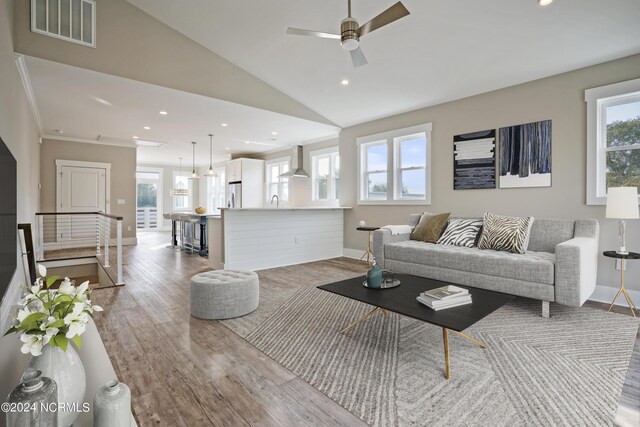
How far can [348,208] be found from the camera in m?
6.43

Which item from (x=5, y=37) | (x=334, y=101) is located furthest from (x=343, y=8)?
(x=5, y=37)

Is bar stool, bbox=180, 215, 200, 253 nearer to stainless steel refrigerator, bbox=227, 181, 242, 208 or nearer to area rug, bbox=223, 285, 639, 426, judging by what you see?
stainless steel refrigerator, bbox=227, 181, 242, 208

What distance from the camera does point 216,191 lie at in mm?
11492

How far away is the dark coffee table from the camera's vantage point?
195cm

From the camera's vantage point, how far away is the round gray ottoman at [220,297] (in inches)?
116

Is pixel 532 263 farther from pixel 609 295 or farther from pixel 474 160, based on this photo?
pixel 474 160

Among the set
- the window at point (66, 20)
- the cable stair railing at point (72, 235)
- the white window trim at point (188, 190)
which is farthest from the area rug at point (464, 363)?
the white window trim at point (188, 190)

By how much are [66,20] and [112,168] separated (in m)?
5.35

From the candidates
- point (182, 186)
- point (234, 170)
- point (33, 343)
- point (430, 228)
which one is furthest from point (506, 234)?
point (182, 186)

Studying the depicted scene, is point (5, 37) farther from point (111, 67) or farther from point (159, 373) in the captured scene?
point (159, 373)

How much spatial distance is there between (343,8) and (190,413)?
4.00 m

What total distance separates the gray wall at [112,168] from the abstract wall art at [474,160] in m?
8.00

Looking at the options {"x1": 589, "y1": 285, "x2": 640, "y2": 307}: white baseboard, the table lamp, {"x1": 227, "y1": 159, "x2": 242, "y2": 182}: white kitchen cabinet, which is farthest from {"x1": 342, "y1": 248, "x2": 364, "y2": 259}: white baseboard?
{"x1": 227, "y1": 159, "x2": 242, "y2": 182}: white kitchen cabinet

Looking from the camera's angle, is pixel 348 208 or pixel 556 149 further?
pixel 348 208
